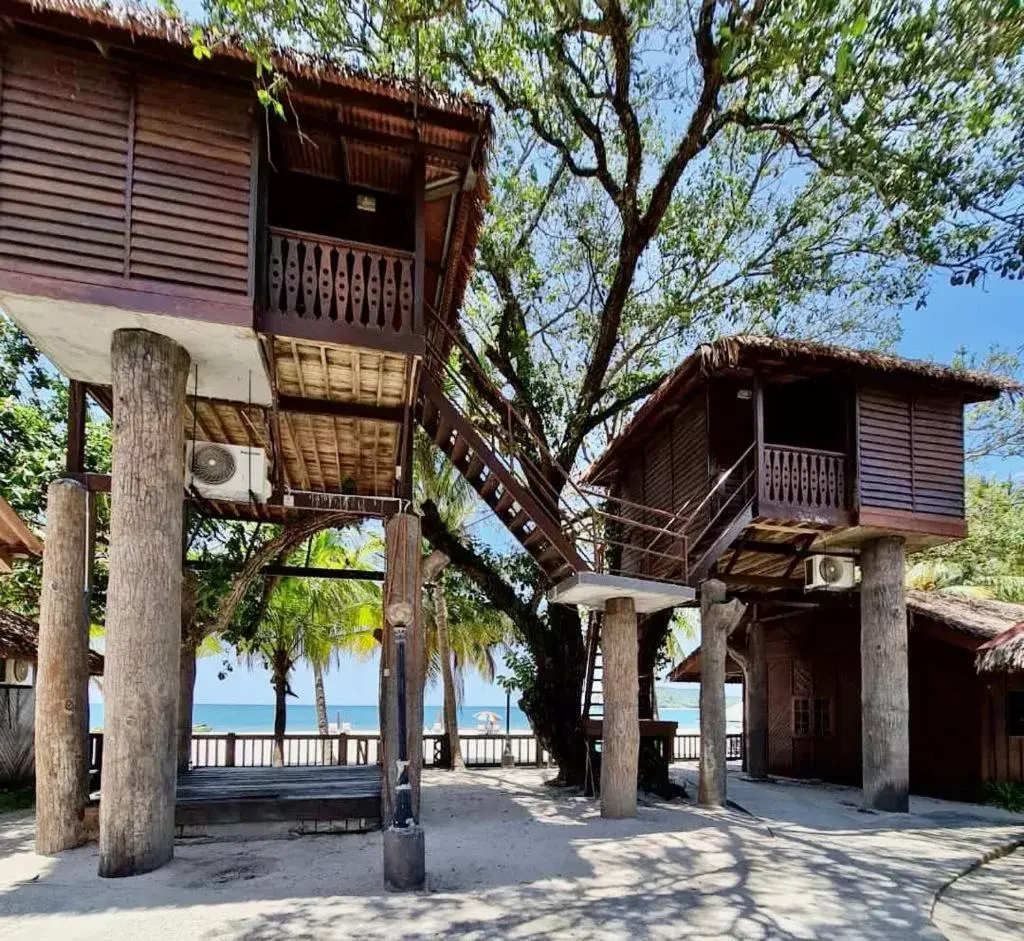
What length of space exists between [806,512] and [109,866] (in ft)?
30.1

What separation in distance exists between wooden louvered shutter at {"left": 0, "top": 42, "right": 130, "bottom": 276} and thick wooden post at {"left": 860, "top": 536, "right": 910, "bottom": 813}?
10742 mm

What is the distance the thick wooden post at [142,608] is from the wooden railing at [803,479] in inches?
300

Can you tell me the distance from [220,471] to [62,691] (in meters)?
2.55

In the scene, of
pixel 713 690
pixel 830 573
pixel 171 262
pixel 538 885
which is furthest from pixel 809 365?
pixel 171 262

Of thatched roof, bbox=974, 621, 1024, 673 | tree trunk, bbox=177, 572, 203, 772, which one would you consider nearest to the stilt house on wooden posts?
tree trunk, bbox=177, 572, 203, 772

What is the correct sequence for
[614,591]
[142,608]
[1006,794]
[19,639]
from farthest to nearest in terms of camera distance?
[19,639]
[1006,794]
[614,591]
[142,608]

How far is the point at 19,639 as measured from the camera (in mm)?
13219

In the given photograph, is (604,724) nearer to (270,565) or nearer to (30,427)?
(270,565)

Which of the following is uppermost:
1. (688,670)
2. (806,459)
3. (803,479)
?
(806,459)

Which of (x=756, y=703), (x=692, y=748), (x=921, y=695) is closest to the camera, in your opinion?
(x=921, y=695)

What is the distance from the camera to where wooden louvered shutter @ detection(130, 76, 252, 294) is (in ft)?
22.4

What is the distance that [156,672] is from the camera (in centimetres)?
660

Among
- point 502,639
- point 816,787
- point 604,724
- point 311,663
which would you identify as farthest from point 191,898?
point 311,663

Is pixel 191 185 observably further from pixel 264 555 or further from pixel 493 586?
pixel 493 586
